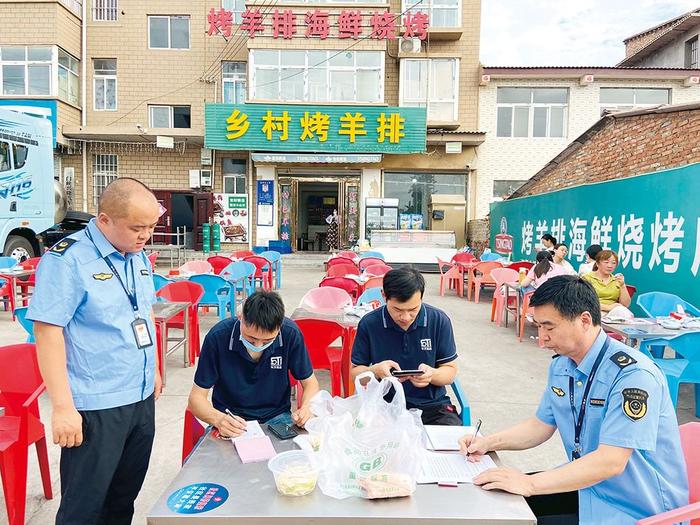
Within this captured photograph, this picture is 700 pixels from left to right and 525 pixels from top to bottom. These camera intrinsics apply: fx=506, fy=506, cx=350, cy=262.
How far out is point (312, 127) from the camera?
51.5 feet

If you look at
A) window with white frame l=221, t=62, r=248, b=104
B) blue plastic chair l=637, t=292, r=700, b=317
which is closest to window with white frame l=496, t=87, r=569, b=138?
window with white frame l=221, t=62, r=248, b=104

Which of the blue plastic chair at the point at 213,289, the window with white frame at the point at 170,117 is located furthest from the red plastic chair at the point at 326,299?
the window with white frame at the point at 170,117

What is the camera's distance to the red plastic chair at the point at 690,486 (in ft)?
4.94

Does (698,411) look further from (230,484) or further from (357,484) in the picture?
(230,484)

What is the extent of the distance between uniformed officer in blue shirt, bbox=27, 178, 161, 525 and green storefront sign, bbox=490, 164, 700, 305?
612 cm

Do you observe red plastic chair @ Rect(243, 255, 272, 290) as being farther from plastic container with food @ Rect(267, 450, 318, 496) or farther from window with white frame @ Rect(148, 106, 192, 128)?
window with white frame @ Rect(148, 106, 192, 128)

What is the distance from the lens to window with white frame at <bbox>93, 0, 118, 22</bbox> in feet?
55.7

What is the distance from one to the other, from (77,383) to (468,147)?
16307 millimetres

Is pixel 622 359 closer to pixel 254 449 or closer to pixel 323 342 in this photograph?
pixel 254 449

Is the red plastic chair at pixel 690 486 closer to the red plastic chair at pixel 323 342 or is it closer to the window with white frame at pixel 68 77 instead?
the red plastic chair at pixel 323 342

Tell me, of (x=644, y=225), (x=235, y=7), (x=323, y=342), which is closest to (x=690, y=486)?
(x=323, y=342)

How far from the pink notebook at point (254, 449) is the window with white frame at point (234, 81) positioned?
1694cm

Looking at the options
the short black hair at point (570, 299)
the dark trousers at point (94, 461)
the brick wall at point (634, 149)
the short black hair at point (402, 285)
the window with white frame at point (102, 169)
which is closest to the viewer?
the short black hair at point (570, 299)

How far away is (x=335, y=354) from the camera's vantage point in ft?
14.2
